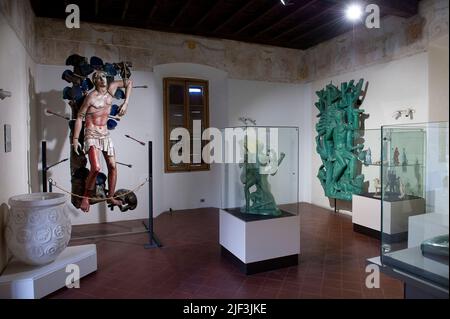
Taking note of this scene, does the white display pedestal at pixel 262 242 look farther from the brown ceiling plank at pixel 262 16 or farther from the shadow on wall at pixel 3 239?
the brown ceiling plank at pixel 262 16

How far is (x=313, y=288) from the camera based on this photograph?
311 centimetres

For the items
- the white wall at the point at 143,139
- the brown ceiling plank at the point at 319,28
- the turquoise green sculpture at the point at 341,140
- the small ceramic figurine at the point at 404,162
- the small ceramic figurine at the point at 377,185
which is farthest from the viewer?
the brown ceiling plank at the point at 319,28

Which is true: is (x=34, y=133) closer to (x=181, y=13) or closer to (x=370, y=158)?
(x=181, y=13)

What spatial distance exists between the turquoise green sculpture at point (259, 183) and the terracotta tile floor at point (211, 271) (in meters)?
0.71

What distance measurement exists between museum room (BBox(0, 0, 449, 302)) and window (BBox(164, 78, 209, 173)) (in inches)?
1.3

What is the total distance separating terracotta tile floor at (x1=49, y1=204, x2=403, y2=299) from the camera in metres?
3.02

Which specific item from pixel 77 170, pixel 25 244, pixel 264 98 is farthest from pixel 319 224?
pixel 25 244

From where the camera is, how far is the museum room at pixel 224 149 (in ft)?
8.87

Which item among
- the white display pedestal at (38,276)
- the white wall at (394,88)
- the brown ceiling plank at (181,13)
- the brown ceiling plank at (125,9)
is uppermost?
the brown ceiling plank at (181,13)

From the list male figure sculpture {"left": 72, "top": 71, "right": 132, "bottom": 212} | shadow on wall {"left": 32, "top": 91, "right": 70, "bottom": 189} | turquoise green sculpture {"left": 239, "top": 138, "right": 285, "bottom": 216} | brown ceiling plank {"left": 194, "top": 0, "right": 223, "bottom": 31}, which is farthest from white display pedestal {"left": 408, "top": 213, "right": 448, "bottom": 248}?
shadow on wall {"left": 32, "top": 91, "right": 70, "bottom": 189}

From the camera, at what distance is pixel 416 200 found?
2.54 meters

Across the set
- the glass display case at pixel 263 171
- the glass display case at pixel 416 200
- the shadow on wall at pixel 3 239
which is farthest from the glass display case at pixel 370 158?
the shadow on wall at pixel 3 239

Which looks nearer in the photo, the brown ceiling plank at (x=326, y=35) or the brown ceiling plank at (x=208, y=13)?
the brown ceiling plank at (x=208, y=13)
